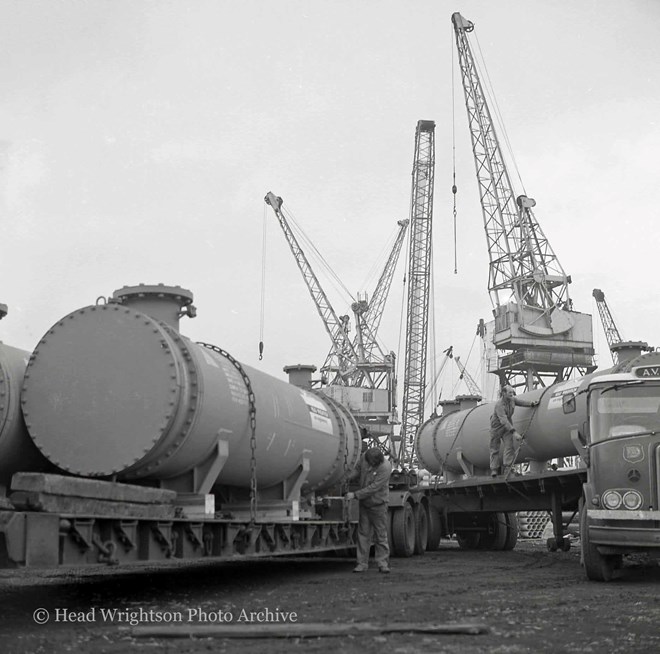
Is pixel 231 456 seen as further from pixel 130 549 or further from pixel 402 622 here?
pixel 402 622

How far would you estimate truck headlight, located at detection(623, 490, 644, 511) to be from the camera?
10969 millimetres

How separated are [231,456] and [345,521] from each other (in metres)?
3.89

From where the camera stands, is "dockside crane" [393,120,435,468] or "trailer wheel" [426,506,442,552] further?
"dockside crane" [393,120,435,468]

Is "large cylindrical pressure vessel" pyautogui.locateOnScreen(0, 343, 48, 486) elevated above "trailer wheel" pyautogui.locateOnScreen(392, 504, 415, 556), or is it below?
above

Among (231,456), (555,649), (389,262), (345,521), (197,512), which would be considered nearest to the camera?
(555,649)

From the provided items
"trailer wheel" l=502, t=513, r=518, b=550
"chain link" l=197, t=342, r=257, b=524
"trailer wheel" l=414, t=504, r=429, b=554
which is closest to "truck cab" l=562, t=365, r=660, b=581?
"chain link" l=197, t=342, r=257, b=524

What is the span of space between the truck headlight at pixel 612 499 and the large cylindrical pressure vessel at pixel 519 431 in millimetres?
3173

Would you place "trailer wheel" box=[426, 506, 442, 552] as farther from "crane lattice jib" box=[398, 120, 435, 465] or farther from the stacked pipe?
"crane lattice jib" box=[398, 120, 435, 465]

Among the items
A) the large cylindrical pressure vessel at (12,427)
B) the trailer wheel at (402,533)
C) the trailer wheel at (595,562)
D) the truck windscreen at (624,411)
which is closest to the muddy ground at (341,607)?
the trailer wheel at (595,562)

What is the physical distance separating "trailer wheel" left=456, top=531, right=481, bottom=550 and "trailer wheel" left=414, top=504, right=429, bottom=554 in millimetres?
2091

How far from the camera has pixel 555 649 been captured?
247 inches

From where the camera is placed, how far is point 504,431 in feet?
58.2

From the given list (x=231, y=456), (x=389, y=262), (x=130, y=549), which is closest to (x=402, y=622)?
(x=130, y=549)

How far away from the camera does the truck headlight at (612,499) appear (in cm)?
1111
